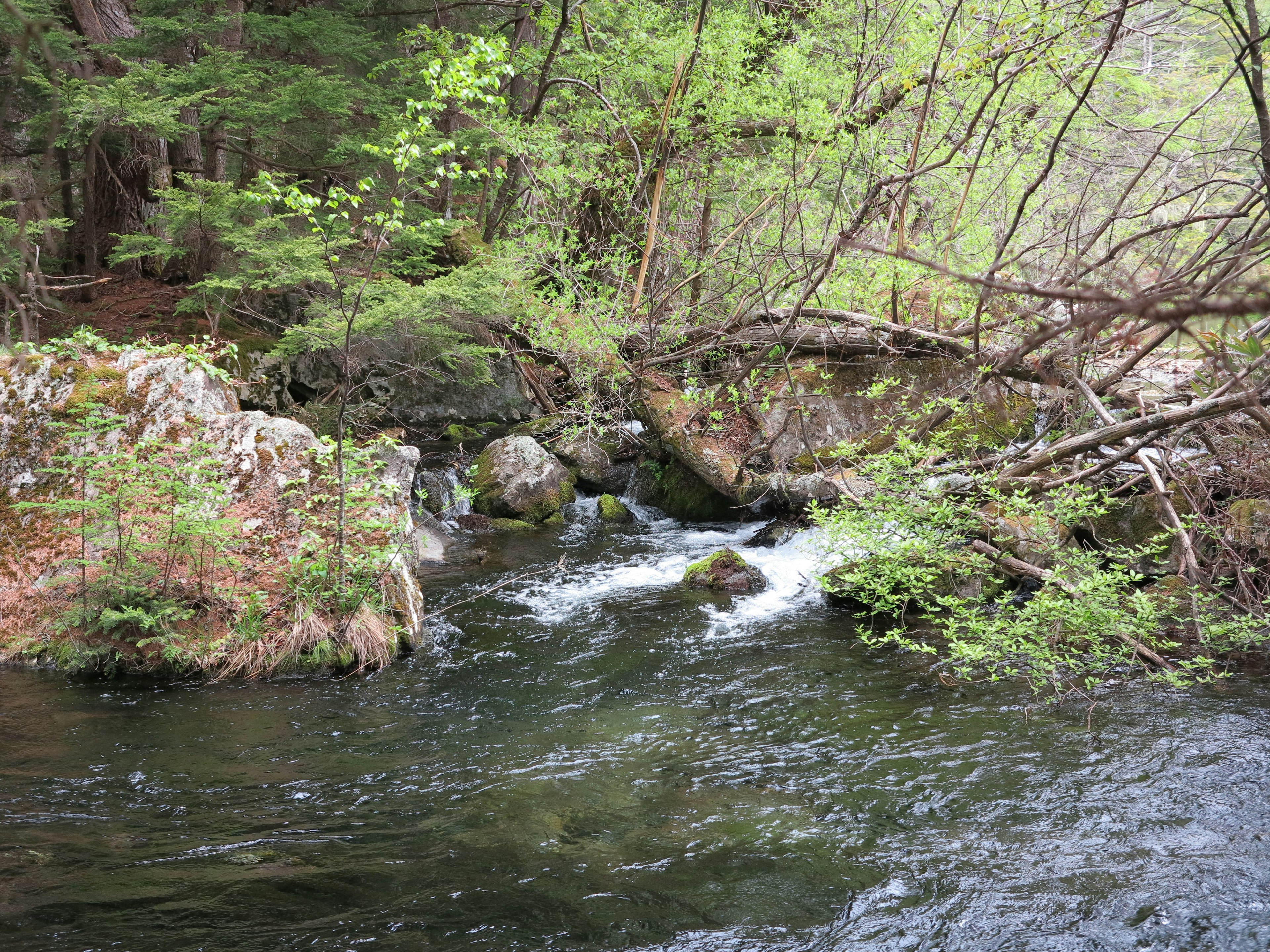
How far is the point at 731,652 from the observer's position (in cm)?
733

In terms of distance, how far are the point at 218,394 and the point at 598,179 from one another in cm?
582

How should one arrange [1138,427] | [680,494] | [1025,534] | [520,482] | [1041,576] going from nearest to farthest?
[1138,427], [1041,576], [1025,534], [520,482], [680,494]

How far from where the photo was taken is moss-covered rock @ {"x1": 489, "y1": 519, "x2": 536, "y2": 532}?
11938 mm

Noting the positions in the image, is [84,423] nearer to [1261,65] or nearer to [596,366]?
[596,366]

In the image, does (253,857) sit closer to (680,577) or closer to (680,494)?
(680,577)

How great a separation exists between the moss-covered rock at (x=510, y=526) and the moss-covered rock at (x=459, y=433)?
12.4 ft

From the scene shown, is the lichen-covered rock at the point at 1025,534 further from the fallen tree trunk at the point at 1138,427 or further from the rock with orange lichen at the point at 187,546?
the rock with orange lichen at the point at 187,546

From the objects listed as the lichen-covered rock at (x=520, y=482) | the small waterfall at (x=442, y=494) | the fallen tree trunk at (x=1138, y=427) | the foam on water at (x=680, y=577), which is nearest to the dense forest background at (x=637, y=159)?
the fallen tree trunk at (x=1138, y=427)

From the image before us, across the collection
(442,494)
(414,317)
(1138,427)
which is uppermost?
(414,317)

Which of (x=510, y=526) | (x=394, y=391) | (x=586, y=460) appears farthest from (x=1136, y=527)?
(x=394, y=391)

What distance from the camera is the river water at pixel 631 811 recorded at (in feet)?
11.4

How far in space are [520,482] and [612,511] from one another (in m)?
1.48

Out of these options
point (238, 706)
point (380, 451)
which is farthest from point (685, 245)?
point (238, 706)

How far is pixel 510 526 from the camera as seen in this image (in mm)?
12031
